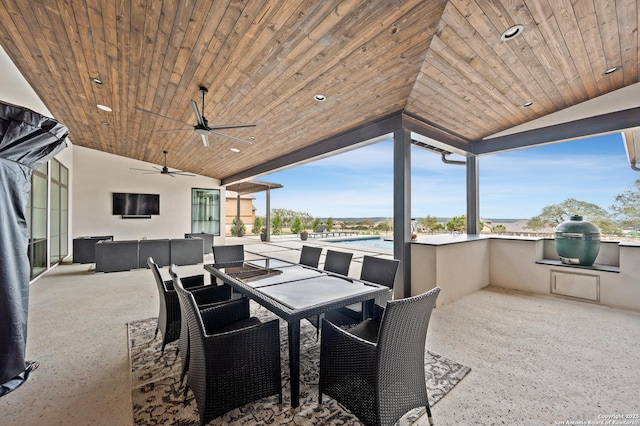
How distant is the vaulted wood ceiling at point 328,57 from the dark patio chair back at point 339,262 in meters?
2.10

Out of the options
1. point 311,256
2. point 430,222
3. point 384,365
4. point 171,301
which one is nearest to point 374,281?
point 311,256

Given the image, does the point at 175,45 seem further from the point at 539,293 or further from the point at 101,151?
the point at 101,151

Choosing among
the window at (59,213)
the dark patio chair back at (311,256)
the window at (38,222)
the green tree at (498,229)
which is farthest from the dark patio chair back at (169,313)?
the green tree at (498,229)

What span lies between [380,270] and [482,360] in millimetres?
1142

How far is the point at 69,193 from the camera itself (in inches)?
301

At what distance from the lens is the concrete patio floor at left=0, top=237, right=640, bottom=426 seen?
1.71m

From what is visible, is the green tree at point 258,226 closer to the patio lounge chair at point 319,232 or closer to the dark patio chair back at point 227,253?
the patio lounge chair at point 319,232

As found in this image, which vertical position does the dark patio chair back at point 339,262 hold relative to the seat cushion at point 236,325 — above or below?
above

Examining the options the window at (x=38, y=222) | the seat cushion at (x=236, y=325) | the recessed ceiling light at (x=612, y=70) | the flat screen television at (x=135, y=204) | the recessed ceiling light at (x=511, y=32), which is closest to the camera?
the seat cushion at (x=236, y=325)

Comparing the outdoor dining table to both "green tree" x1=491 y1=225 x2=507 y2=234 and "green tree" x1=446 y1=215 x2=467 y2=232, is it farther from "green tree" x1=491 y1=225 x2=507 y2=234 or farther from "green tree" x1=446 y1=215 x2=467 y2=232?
"green tree" x1=446 y1=215 x2=467 y2=232

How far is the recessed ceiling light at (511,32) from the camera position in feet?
7.81

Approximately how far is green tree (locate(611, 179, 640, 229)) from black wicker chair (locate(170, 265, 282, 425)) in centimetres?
665

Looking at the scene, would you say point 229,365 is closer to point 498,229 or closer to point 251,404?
point 251,404

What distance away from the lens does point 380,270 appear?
2768 mm
